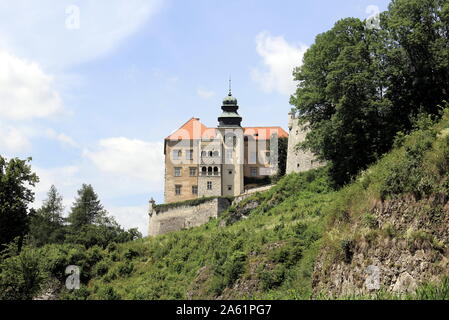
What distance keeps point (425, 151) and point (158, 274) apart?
24.1 m

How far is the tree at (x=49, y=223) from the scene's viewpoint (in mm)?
79250

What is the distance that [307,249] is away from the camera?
32.9 metres

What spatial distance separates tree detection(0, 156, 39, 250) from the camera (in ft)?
153

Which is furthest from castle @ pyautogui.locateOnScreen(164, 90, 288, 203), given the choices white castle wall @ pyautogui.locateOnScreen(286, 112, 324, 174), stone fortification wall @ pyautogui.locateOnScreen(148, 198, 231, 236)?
white castle wall @ pyautogui.locateOnScreen(286, 112, 324, 174)

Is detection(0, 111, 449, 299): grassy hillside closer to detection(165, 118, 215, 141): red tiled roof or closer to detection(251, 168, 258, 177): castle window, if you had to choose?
detection(251, 168, 258, 177): castle window

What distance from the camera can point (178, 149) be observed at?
7681cm

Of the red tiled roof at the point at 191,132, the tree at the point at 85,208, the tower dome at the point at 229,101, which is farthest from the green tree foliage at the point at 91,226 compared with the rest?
the tower dome at the point at 229,101

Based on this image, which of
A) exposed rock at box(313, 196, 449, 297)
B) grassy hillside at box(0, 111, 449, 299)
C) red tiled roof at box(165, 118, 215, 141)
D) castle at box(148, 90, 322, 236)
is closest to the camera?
exposed rock at box(313, 196, 449, 297)

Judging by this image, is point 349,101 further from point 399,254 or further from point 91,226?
point 91,226

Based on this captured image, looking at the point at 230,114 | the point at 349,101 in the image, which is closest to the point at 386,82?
the point at 349,101

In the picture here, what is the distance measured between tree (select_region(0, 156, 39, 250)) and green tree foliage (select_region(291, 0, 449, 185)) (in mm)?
22045

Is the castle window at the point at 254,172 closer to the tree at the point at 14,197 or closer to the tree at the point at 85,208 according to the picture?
the tree at the point at 85,208

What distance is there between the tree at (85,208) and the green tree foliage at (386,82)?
48.6 m

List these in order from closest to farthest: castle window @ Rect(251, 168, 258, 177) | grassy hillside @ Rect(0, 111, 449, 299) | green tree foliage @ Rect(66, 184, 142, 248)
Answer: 1. grassy hillside @ Rect(0, 111, 449, 299)
2. green tree foliage @ Rect(66, 184, 142, 248)
3. castle window @ Rect(251, 168, 258, 177)
